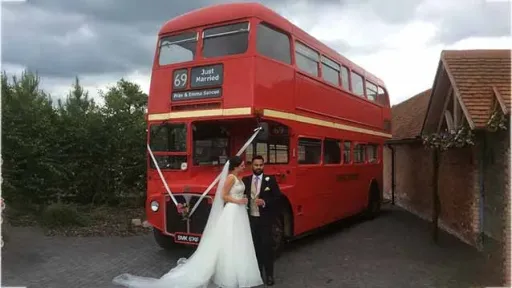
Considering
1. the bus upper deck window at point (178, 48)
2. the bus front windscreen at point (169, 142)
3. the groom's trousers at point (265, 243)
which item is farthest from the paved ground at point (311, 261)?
the bus upper deck window at point (178, 48)

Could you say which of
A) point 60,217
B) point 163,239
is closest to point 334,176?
point 163,239

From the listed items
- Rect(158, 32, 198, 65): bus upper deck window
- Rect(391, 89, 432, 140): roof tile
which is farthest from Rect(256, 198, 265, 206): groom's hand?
Rect(391, 89, 432, 140): roof tile

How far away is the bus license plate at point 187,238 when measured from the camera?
7.70 metres

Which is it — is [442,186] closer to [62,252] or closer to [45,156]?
[62,252]

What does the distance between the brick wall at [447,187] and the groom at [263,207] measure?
14.6ft

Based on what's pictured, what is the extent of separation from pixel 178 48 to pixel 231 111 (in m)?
1.74

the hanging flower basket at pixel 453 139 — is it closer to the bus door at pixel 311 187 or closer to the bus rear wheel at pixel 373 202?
the bus door at pixel 311 187

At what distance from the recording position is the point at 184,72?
27.8 ft

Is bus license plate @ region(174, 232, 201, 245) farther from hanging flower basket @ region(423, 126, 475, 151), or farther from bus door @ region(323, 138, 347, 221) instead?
hanging flower basket @ region(423, 126, 475, 151)

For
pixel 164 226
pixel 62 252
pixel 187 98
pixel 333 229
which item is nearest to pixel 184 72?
pixel 187 98

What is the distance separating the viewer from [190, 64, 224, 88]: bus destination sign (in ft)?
26.6

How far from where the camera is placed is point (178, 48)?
28.6 feet

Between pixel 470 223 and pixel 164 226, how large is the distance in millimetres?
5807

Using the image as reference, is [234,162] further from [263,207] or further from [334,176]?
[334,176]
